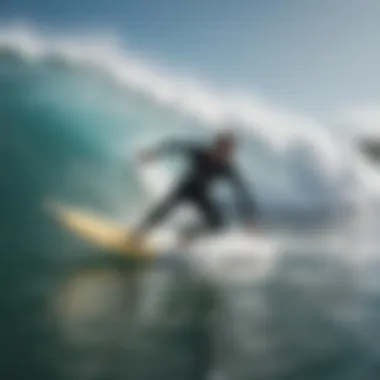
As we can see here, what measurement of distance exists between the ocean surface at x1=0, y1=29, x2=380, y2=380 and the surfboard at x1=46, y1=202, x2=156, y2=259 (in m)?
0.02

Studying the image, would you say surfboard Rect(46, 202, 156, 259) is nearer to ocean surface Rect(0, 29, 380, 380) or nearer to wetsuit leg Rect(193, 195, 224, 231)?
ocean surface Rect(0, 29, 380, 380)

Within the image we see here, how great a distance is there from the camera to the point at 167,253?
1.56 meters

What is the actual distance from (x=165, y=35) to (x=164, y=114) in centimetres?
19

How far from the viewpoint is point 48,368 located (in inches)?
58.3

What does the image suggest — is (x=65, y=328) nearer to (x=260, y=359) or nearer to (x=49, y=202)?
(x=49, y=202)

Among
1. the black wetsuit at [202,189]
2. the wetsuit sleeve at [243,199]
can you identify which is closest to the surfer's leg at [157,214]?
the black wetsuit at [202,189]

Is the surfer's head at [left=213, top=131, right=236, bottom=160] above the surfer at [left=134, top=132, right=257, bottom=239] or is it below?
above

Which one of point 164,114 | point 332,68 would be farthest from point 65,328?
point 332,68

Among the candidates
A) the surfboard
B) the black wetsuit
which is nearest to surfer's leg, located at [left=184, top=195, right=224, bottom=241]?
the black wetsuit

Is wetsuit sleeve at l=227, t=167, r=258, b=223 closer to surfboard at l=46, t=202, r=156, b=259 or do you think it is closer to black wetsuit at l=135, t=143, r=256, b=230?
black wetsuit at l=135, t=143, r=256, b=230

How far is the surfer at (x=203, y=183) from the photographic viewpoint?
157 cm

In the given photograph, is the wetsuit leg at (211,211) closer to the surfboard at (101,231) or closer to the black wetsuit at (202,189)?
the black wetsuit at (202,189)

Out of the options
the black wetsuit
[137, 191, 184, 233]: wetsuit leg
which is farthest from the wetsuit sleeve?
[137, 191, 184, 233]: wetsuit leg

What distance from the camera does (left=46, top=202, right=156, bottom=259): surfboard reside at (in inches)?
61.1
